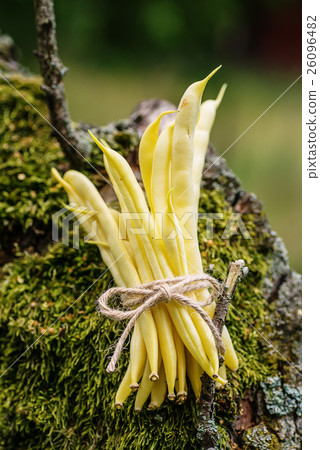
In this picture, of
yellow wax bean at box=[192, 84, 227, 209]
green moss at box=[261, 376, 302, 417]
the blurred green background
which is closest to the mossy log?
green moss at box=[261, 376, 302, 417]

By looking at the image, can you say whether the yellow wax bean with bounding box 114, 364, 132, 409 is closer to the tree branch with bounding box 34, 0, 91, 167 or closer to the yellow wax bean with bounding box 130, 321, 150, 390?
the yellow wax bean with bounding box 130, 321, 150, 390

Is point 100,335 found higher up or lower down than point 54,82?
lower down

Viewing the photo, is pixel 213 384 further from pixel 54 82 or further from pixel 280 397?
pixel 54 82

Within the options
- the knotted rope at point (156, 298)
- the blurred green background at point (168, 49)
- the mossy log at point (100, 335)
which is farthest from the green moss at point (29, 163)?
the blurred green background at point (168, 49)

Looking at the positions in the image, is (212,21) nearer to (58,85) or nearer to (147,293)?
(58,85)

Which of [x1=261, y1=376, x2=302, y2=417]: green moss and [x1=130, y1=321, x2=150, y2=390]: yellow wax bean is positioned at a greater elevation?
[x1=130, y1=321, x2=150, y2=390]: yellow wax bean

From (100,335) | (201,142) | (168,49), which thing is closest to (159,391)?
(100,335)
